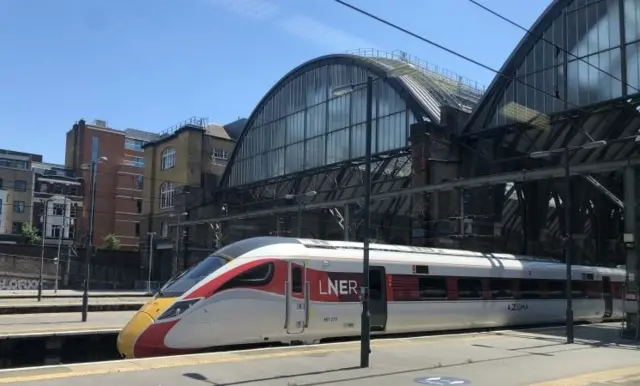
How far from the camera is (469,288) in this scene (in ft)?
72.5

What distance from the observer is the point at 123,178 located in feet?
356

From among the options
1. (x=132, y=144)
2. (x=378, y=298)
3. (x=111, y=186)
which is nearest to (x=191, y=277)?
(x=378, y=298)

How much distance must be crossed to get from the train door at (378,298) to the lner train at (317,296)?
0.03m

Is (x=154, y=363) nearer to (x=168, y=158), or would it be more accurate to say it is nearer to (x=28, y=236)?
(x=168, y=158)

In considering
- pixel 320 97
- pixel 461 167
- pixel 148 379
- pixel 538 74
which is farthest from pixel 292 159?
pixel 148 379

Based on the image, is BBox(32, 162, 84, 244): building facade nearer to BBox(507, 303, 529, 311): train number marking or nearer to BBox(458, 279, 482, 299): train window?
BBox(507, 303, 529, 311): train number marking

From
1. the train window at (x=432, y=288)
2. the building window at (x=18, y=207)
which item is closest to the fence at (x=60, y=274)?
the building window at (x=18, y=207)

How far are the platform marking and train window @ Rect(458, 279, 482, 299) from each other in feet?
26.1

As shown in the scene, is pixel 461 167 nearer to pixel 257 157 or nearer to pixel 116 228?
pixel 257 157

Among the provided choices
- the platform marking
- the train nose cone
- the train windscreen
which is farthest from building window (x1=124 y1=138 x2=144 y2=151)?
the platform marking

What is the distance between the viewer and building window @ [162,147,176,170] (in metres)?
81.5

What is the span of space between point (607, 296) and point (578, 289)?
331 cm

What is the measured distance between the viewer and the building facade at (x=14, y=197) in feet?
331

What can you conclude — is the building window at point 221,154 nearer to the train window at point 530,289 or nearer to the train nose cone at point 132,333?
the train window at point 530,289
